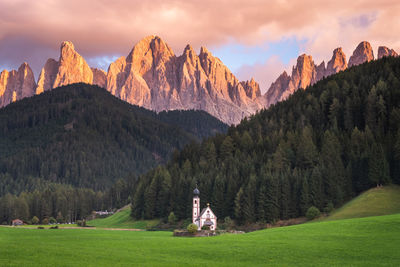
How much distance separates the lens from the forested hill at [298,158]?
110 metres

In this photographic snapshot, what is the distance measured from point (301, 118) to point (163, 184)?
5021 cm

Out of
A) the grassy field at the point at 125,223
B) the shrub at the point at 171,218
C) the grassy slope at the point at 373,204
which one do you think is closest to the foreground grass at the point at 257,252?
the grassy slope at the point at 373,204

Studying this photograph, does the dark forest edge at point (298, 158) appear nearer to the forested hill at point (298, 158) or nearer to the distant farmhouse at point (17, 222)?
the forested hill at point (298, 158)

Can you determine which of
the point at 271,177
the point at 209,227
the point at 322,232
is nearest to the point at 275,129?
the point at 271,177

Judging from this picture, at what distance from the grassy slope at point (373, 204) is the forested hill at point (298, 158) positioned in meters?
4.52

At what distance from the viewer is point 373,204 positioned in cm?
9462

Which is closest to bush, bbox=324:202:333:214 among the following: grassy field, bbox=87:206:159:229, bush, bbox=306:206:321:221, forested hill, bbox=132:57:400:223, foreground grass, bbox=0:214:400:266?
bush, bbox=306:206:321:221

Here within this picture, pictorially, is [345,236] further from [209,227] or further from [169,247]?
[209,227]

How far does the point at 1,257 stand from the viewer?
41.3 meters

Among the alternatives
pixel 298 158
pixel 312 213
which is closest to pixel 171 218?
pixel 298 158

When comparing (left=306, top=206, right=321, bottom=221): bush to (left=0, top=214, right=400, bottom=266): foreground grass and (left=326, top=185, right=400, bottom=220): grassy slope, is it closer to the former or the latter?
(left=326, top=185, right=400, bottom=220): grassy slope

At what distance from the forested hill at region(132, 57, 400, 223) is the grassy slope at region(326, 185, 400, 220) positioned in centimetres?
452

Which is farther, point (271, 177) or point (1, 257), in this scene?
point (271, 177)

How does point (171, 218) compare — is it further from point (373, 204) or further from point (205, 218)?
point (373, 204)
